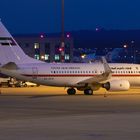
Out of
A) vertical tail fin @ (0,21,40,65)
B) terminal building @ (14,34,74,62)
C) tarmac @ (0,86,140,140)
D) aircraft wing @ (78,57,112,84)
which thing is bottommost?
tarmac @ (0,86,140,140)

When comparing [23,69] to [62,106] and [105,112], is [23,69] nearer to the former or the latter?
[62,106]

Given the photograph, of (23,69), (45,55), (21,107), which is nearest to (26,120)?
(21,107)

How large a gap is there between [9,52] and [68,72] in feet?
19.2

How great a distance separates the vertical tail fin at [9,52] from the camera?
190 ft

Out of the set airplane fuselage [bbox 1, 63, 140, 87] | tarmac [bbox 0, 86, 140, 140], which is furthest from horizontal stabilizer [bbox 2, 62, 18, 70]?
tarmac [bbox 0, 86, 140, 140]

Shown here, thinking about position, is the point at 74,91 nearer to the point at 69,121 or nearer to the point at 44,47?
the point at 69,121

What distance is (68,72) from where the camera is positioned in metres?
57.9

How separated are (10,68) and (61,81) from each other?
4.67 metres

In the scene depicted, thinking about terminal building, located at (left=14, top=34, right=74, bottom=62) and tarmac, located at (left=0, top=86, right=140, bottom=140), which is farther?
terminal building, located at (left=14, top=34, right=74, bottom=62)

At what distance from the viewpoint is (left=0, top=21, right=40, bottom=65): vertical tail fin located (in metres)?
58.0

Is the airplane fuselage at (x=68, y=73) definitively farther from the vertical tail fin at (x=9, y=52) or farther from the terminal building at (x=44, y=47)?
the terminal building at (x=44, y=47)

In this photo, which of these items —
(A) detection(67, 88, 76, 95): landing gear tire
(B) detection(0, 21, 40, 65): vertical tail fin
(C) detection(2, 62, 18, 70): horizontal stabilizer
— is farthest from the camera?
(A) detection(67, 88, 76, 95): landing gear tire

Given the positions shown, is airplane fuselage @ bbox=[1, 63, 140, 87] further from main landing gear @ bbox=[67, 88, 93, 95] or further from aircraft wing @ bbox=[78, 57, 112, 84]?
main landing gear @ bbox=[67, 88, 93, 95]

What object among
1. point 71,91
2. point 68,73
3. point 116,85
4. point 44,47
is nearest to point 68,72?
A: point 68,73
